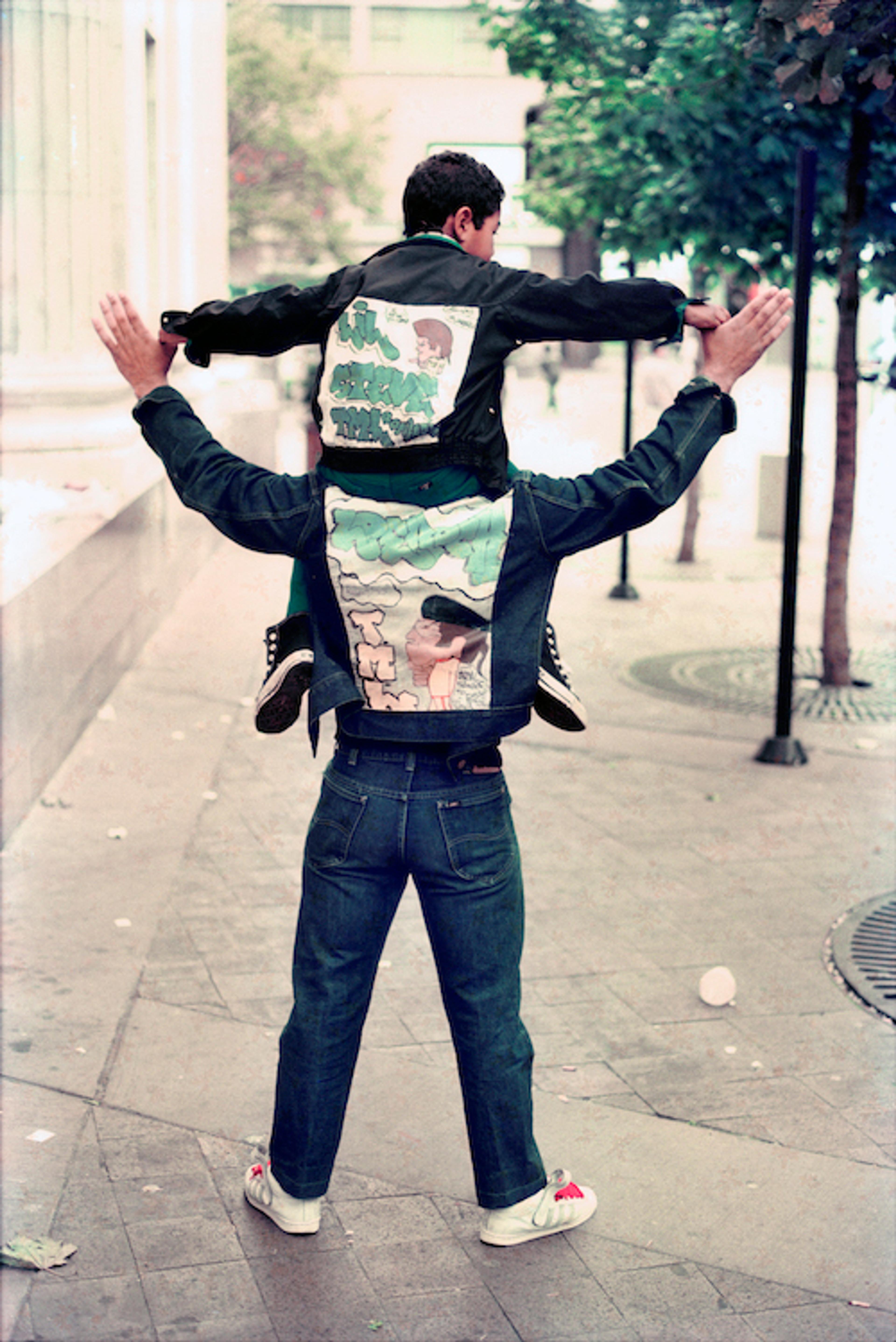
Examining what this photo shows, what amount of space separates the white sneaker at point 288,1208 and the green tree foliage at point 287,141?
45.7m

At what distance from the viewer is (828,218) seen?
9.33 m

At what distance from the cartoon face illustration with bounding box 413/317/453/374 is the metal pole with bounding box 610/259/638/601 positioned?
8.19m

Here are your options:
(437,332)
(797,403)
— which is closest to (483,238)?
(437,332)

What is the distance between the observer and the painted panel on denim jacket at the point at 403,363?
2.98m

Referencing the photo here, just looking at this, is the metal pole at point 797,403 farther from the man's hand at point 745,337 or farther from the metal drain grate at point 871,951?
the man's hand at point 745,337

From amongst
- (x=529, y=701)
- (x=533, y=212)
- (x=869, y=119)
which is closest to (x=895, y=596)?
(x=869, y=119)

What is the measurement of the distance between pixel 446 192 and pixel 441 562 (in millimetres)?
694

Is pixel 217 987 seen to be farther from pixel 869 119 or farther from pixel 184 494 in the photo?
pixel 869 119

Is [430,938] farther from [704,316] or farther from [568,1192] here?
[704,316]

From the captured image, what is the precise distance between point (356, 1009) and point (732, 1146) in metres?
1.14

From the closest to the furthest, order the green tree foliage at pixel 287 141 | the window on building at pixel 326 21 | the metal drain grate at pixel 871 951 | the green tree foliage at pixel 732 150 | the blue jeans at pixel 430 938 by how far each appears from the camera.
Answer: the blue jeans at pixel 430 938 → the metal drain grate at pixel 871 951 → the green tree foliage at pixel 732 150 → the green tree foliage at pixel 287 141 → the window on building at pixel 326 21

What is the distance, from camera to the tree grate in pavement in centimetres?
855

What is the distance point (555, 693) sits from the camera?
322 centimetres

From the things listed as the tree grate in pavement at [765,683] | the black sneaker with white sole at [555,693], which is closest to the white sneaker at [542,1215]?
the black sneaker with white sole at [555,693]
